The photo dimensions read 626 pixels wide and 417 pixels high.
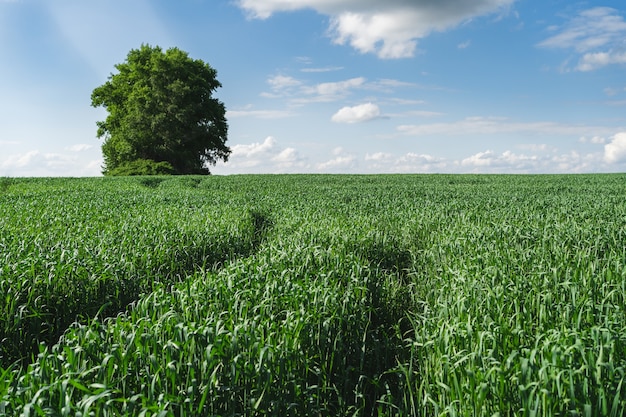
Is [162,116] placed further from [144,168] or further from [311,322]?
[311,322]

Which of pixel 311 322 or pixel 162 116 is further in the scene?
pixel 162 116

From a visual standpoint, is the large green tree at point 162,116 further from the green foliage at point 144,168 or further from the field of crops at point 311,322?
the field of crops at point 311,322

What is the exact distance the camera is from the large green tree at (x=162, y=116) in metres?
50.3

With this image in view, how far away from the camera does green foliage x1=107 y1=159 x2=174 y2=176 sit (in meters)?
48.2

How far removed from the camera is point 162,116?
4959 cm

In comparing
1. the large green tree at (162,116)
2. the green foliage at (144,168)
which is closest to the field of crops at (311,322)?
the green foliage at (144,168)

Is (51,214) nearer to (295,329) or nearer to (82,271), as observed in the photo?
(82,271)

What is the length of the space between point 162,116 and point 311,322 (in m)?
47.7

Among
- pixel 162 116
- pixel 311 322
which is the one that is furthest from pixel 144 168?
pixel 311 322

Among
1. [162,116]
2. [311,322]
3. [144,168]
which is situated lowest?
[311,322]

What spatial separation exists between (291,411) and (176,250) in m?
6.00

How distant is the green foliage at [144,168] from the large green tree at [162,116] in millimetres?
90

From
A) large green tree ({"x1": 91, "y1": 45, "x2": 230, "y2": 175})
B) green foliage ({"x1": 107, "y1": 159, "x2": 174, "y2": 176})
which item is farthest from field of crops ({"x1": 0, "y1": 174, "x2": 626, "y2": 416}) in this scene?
large green tree ({"x1": 91, "y1": 45, "x2": 230, "y2": 175})

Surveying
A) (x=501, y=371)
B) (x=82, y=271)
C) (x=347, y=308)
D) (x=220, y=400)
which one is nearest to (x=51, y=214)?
(x=82, y=271)
